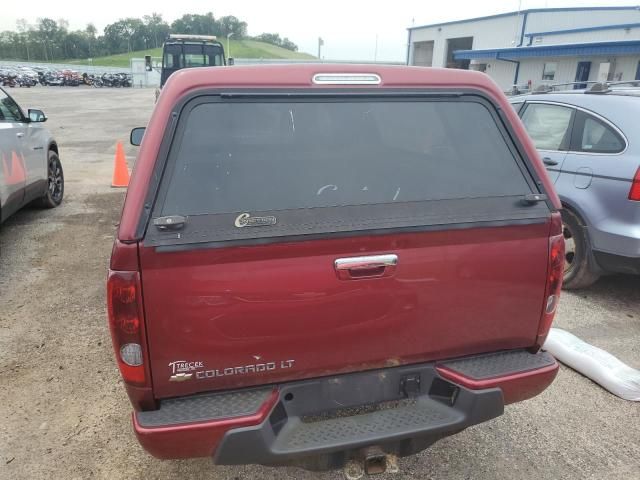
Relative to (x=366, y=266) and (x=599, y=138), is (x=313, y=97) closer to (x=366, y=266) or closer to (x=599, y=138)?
(x=366, y=266)

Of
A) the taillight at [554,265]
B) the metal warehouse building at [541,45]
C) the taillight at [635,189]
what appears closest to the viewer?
the taillight at [554,265]

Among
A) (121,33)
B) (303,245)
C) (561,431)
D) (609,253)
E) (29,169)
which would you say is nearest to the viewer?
(303,245)

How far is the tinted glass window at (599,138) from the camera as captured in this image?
13.8 feet

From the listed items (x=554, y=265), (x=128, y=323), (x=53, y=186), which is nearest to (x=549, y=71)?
(x=53, y=186)

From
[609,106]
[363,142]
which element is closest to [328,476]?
[363,142]

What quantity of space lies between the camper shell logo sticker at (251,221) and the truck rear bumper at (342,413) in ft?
2.18

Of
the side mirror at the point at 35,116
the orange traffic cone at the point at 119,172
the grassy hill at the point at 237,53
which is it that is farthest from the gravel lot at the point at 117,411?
the grassy hill at the point at 237,53

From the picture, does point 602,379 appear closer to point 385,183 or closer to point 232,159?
point 385,183

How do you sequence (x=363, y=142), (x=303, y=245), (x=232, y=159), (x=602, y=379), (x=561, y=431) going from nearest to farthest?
(x=303, y=245)
(x=232, y=159)
(x=363, y=142)
(x=561, y=431)
(x=602, y=379)

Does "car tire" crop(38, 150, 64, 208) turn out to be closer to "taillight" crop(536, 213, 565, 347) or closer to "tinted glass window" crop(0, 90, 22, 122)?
"tinted glass window" crop(0, 90, 22, 122)

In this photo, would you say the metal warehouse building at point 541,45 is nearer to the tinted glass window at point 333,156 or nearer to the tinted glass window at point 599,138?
the tinted glass window at point 599,138

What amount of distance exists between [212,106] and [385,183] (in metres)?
0.80

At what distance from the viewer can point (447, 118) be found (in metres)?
2.33

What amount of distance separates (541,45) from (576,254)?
105ft
